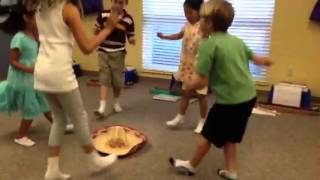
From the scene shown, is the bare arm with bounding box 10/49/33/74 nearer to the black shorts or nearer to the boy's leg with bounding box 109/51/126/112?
the boy's leg with bounding box 109/51/126/112

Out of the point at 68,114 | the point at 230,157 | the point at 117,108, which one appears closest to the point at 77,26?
the point at 68,114

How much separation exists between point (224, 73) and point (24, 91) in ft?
4.73

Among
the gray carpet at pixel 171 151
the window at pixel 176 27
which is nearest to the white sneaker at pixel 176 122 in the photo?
the gray carpet at pixel 171 151

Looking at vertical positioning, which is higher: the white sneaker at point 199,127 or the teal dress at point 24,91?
the teal dress at point 24,91

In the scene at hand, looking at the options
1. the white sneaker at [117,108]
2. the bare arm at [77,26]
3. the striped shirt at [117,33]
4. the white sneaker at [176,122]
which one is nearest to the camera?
the bare arm at [77,26]

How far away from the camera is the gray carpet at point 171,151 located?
2.42 m

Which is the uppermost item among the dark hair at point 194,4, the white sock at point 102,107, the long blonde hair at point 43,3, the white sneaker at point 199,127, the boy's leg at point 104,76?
the long blonde hair at point 43,3

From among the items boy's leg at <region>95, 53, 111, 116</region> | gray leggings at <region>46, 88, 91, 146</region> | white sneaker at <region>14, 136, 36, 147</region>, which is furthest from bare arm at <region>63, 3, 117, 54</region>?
boy's leg at <region>95, 53, 111, 116</region>

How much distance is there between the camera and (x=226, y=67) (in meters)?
2.10

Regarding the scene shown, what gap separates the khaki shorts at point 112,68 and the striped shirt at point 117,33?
0.17 feet

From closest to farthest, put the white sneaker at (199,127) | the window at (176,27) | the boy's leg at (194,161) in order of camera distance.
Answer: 1. the boy's leg at (194,161)
2. the white sneaker at (199,127)
3. the window at (176,27)

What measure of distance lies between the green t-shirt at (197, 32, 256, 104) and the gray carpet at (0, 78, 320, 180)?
1.78ft

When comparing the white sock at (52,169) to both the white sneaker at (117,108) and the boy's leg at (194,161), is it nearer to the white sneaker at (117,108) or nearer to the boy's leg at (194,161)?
the boy's leg at (194,161)

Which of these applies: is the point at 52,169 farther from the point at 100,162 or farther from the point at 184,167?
the point at 184,167
